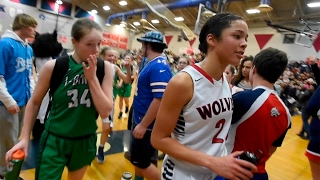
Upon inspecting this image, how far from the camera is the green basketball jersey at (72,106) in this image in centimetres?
132

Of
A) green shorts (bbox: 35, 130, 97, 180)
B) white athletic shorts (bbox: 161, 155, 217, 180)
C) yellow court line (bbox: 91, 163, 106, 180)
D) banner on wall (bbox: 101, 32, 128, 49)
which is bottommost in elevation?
yellow court line (bbox: 91, 163, 106, 180)

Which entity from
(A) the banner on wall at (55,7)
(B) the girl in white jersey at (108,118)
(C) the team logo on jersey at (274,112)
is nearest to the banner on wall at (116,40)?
(A) the banner on wall at (55,7)

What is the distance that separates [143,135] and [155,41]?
85 cm

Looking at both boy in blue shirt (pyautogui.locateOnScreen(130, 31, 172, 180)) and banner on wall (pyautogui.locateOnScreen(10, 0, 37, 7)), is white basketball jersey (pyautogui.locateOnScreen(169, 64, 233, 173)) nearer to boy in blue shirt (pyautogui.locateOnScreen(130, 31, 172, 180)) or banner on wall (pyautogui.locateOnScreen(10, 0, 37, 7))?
boy in blue shirt (pyautogui.locateOnScreen(130, 31, 172, 180))

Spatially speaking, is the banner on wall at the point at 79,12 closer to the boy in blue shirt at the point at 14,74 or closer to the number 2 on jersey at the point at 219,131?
the boy in blue shirt at the point at 14,74

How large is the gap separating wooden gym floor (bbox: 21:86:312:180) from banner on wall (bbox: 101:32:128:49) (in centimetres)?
1513

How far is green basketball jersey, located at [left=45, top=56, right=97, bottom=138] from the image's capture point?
1316 mm

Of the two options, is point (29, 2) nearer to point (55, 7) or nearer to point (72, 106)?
point (55, 7)

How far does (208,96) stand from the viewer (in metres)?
1.06

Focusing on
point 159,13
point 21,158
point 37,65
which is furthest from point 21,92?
point 159,13

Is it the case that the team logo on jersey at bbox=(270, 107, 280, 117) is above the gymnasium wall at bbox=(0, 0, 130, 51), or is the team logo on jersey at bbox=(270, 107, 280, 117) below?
below

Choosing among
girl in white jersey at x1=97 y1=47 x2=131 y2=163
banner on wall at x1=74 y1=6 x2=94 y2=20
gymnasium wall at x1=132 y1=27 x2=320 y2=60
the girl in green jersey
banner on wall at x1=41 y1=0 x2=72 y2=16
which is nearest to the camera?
the girl in green jersey

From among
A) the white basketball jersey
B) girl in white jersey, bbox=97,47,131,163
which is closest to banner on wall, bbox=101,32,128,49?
girl in white jersey, bbox=97,47,131,163

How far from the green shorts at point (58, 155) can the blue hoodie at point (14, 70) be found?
839 millimetres
